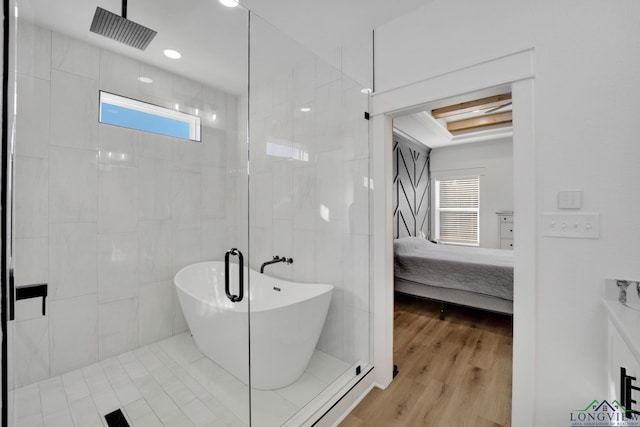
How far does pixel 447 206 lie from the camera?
5996mm

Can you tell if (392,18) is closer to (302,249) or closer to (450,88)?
(450,88)

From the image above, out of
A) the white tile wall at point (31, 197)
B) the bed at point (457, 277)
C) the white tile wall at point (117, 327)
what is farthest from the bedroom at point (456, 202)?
the white tile wall at point (31, 197)

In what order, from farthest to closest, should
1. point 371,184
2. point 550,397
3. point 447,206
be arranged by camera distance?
point 447,206 < point 371,184 < point 550,397

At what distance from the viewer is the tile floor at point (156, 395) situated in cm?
120

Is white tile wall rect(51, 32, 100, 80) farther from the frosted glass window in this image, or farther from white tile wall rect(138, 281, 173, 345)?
white tile wall rect(138, 281, 173, 345)

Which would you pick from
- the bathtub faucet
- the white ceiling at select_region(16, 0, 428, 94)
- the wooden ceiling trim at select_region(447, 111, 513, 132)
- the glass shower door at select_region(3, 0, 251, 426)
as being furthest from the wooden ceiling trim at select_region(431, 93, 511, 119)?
the glass shower door at select_region(3, 0, 251, 426)

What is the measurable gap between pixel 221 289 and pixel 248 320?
248 mm

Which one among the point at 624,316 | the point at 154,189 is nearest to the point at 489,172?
the point at 624,316

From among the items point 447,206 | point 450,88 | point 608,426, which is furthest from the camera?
point 447,206

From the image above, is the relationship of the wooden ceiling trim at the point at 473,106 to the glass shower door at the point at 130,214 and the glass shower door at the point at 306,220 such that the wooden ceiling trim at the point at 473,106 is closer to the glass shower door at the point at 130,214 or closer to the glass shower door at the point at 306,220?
the glass shower door at the point at 306,220

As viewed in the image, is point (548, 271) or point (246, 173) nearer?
point (548, 271)

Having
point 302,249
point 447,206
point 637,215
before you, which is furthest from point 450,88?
point 447,206

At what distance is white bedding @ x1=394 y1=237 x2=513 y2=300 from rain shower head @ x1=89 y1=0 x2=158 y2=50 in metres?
3.40

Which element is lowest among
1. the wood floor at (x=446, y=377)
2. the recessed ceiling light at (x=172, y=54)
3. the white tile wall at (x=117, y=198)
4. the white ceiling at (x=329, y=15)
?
the wood floor at (x=446, y=377)
